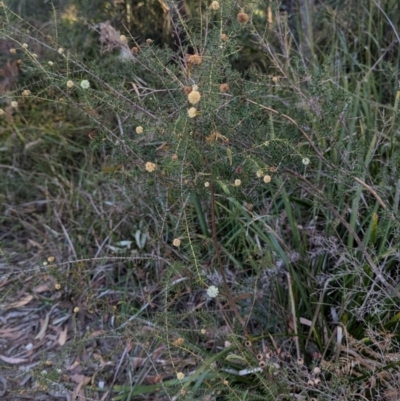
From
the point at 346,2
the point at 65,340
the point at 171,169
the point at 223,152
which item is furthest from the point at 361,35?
the point at 65,340

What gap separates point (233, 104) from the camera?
1393 mm

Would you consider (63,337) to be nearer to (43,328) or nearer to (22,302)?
(43,328)

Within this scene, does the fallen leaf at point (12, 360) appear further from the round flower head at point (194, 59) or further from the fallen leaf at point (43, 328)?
the round flower head at point (194, 59)

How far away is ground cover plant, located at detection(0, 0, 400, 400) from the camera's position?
1.30 meters

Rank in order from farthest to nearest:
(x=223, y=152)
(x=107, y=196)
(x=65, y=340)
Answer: (x=107, y=196) → (x=65, y=340) → (x=223, y=152)

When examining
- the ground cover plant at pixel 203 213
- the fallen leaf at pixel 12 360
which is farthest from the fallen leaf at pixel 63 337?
the fallen leaf at pixel 12 360

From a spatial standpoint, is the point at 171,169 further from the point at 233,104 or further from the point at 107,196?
the point at 107,196

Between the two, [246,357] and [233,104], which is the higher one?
[233,104]

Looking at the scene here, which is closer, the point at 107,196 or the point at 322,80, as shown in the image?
the point at 322,80

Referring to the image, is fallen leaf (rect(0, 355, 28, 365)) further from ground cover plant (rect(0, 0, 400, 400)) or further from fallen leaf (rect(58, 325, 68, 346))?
fallen leaf (rect(58, 325, 68, 346))

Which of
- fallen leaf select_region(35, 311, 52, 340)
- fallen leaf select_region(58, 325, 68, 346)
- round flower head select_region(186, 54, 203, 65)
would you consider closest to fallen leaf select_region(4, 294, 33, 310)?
fallen leaf select_region(35, 311, 52, 340)

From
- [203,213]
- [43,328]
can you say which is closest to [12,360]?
[43,328]

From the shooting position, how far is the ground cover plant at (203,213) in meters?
1.30

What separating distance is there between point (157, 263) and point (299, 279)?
0.55 metres
